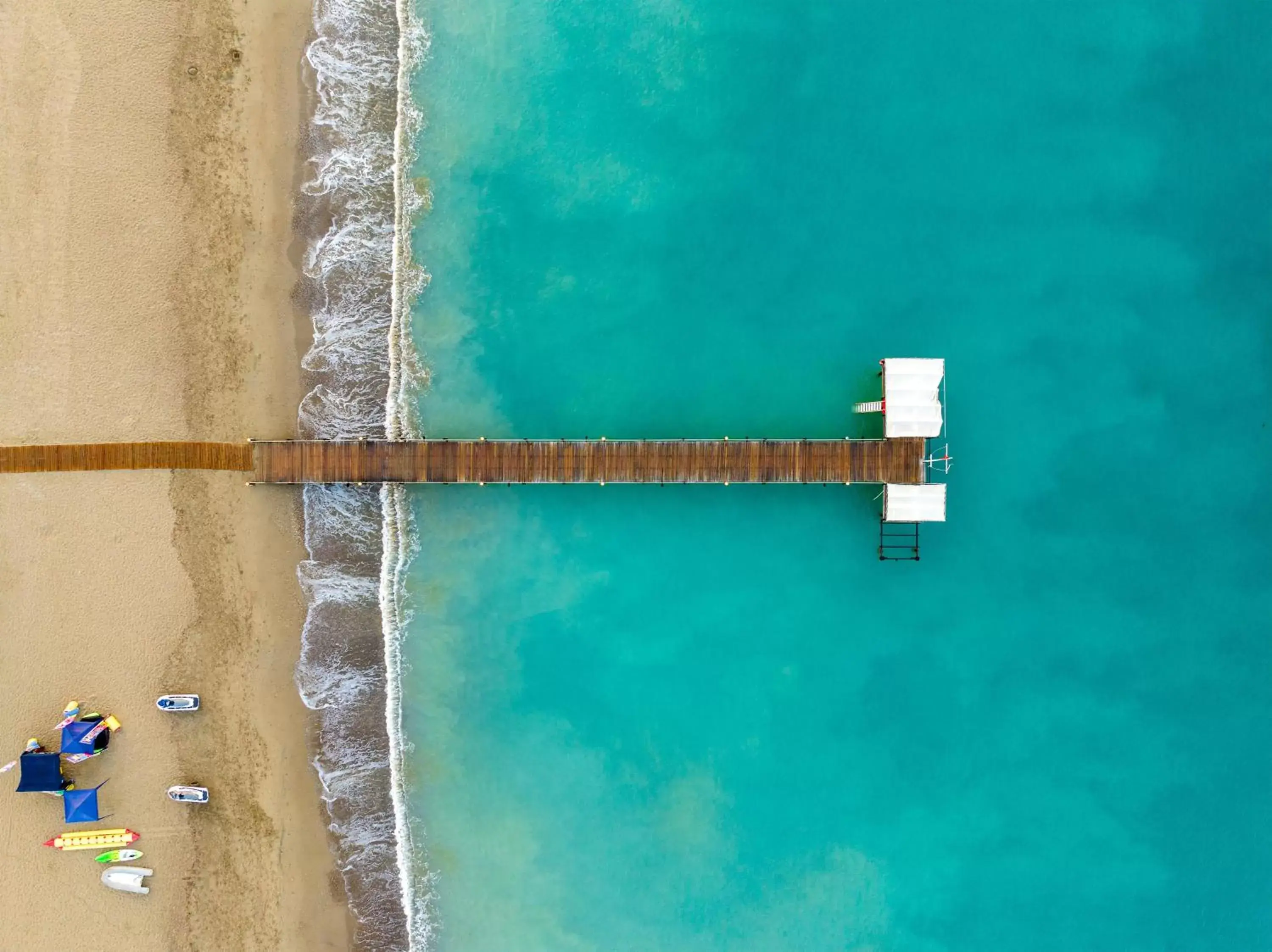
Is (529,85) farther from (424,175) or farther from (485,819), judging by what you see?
(485,819)

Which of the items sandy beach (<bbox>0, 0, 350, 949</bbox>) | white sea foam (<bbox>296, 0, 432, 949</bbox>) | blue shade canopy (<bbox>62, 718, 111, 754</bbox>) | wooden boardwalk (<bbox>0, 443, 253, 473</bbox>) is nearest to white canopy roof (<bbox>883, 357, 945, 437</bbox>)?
white sea foam (<bbox>296, 0, 432, 949</bbox>)

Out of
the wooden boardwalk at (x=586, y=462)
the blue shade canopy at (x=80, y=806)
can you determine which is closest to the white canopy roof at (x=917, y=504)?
the wooden boardwalk at (x=586, y=462)

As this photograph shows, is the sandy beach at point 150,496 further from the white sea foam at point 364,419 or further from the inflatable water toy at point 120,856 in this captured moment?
the white sea foam at point 364,419

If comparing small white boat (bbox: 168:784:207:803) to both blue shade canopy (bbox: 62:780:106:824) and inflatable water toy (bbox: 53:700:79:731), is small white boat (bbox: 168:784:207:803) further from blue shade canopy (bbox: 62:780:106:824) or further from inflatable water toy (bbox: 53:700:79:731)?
inflatable water toy (bbox: 53:700:79:731)

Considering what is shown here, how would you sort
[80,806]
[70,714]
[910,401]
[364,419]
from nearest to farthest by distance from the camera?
Answer: [910,401] < [80,806] < [70,714] < [364,419]

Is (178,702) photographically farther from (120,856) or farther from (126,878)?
(126,878)

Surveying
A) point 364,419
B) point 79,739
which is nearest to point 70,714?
point 79,739
